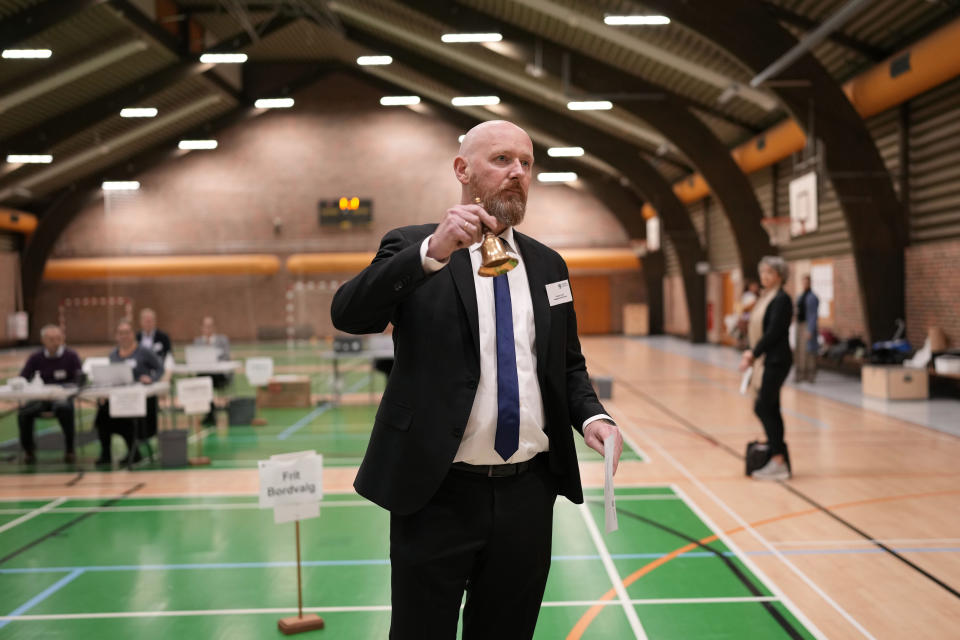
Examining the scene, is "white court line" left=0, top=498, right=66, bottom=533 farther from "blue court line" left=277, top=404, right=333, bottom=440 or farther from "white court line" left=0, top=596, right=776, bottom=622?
"blue court line" left=277, top=404, right=333, bottom=440

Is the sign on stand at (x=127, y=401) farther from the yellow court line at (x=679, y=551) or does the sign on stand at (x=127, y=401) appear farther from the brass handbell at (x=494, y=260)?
the brass handbell at (x=494, y=260)

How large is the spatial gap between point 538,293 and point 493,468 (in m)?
0.51

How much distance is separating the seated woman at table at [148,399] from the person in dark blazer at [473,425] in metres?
8.16

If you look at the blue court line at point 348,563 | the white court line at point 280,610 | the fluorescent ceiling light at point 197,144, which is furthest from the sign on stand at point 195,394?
the fluorescent ceiling light at point 197,144

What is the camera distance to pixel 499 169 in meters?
2.02

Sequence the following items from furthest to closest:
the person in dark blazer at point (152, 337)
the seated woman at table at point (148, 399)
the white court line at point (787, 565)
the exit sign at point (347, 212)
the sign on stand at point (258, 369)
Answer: the exit sign at point (347, 212) → the sign on stand at point (258, 369) → the person in dark blazer at point (152, 337) → the seated woman at table at point (148, 399) → the white court line at point (787, 565)

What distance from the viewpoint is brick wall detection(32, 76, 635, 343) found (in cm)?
1970

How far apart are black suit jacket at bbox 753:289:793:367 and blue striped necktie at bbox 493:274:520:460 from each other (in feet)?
18.9

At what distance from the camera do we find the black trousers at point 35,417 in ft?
31.0

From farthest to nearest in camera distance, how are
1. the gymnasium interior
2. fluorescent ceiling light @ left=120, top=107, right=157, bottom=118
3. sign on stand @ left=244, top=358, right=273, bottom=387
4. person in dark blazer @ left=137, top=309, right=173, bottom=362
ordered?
fluorescent ceiling light @ left=120, top=107, right=157, bottom=118 → sign on stand @ left=244, top=358, right=273, bottom=387 → person in dark blazer @ left=137, top=309, right=173, bottom=362 → the gymnasium interior

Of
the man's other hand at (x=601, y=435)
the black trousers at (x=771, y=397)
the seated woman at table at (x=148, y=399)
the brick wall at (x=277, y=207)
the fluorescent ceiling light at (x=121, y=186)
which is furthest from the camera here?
the fluorescent ceiling light at (x=121, y=186)

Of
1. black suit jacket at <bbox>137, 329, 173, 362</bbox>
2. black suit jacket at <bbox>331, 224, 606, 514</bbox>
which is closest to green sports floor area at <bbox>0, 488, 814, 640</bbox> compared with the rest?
black suit jacket at <bbox>331, 224, 606, 514</bbox>

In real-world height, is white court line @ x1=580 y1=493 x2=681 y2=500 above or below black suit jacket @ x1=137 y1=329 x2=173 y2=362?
below

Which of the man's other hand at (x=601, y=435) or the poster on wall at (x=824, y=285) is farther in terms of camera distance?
the poster on wall at (x=824, y=285)
